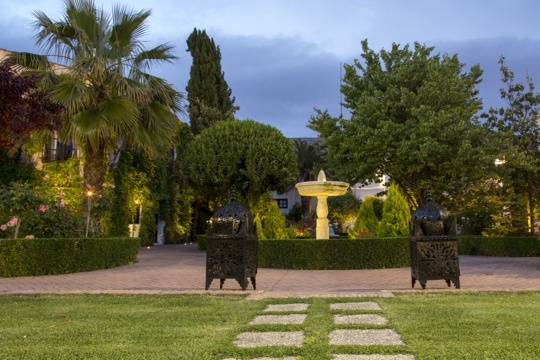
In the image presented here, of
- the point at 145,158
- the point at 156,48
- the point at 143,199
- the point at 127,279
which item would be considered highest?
the point at 156,48

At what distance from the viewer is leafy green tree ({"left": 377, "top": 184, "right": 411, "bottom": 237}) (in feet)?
45.5

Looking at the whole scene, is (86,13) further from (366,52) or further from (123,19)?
(366,52)

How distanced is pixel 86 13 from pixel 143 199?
38.9ft

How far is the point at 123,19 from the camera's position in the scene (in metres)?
14.3

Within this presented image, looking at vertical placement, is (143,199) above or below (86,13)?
below

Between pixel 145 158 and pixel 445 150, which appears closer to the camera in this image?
pixel 445 150

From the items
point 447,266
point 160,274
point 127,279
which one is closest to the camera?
point 447,266

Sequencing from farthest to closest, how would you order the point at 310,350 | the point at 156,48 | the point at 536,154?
the point at 536,154 → the point at 156,48 → the point at 310,350

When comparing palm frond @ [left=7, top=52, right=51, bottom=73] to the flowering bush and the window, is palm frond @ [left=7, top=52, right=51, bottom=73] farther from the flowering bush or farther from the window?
the window

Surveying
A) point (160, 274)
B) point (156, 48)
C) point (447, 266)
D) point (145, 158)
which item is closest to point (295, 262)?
point (160, 274)

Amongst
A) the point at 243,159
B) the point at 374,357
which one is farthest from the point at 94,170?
the point at 374,357

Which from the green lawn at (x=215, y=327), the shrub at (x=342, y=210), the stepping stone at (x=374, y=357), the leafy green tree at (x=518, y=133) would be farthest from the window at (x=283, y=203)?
the stepping stone at (x=374, y=357)

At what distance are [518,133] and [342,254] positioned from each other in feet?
28.6

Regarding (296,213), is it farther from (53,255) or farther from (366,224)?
(53,255)
